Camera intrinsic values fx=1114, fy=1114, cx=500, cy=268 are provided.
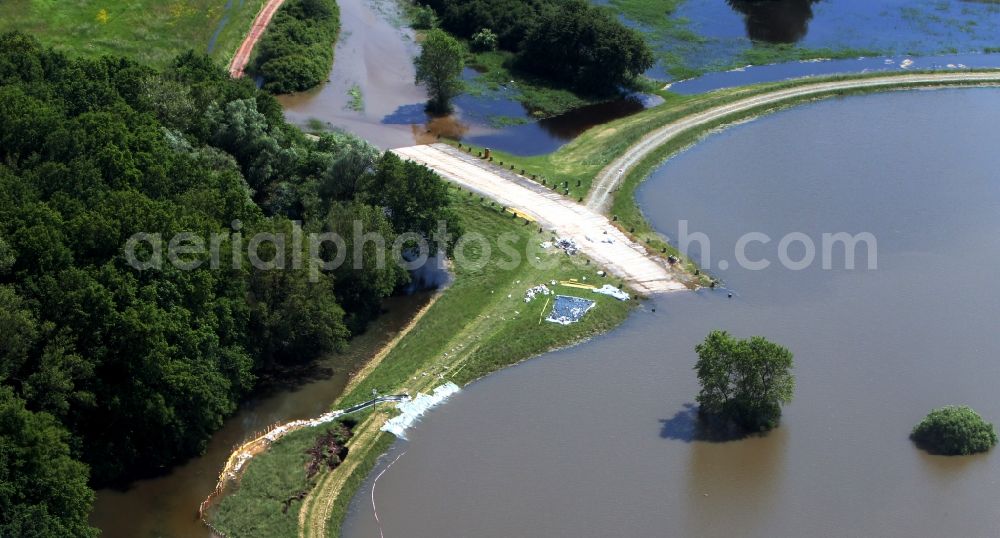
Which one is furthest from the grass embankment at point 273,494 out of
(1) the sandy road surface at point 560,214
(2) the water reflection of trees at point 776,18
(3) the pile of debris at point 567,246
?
(2) the water reflection of trees at point 776,18

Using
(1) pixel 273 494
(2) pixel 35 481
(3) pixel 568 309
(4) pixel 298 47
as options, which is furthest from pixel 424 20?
(2) pixel 35 481

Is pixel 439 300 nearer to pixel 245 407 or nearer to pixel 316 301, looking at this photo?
pixel 316 301

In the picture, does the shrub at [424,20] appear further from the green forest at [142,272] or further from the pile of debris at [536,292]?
the pile of debris at [536,292]

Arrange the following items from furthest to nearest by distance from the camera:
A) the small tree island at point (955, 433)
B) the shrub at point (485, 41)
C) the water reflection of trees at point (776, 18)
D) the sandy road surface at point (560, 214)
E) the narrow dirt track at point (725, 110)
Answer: the water reflection of trees at point (776, 18)
the shrub at point (485, 41)
the narrow dirt track at point (725, 110)
the sandy road surface at point (560, 214)
the small tree island at point (955, 433)

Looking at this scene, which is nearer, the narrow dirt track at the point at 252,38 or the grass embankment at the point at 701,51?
the narrow dirt track at the point at 252,38

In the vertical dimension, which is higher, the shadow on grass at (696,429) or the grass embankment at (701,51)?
the grass embankment at (701,51)

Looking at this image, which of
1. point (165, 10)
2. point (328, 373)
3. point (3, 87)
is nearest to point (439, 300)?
point (328, 373)

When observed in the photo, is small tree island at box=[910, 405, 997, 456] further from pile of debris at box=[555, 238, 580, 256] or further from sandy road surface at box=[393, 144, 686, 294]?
pile of debris at box=[555, 238, 580, 256]
